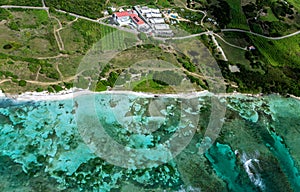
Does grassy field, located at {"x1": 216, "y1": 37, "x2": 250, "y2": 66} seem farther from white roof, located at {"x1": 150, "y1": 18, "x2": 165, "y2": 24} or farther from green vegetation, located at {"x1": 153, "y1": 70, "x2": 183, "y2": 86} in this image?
Result: green vegetation, located at {"x1": 153, "y1": 70, "x2": 183, "y2": 86}

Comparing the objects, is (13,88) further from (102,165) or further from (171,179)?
(171,179)

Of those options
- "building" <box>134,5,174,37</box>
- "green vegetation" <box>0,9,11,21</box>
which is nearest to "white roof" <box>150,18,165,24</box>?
"building" <box>134,5,174,37</box>

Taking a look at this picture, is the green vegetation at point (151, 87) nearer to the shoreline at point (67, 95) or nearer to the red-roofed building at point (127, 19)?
the shoreline at point (67, 95)

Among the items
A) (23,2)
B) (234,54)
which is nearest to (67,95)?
(23,2)

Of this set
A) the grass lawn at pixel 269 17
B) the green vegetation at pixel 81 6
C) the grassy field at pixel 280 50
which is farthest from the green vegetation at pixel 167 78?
the grass lawn at pixel 269 17

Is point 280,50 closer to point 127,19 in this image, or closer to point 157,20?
point 157,20

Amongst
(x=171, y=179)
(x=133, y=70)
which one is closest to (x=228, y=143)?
(x=171, y=179)
